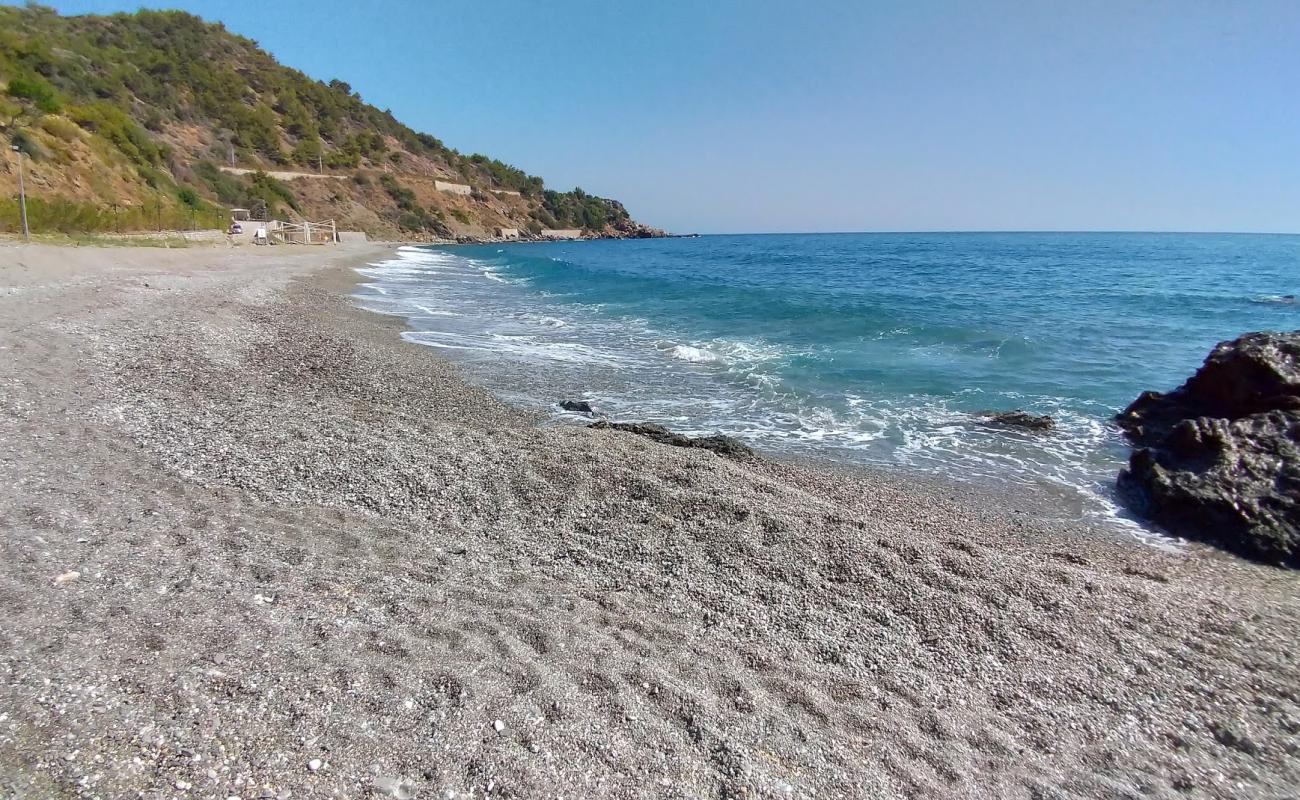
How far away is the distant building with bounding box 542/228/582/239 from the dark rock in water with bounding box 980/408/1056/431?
123609 millimetres

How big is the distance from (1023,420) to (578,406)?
6898 mm

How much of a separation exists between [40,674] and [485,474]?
380cm

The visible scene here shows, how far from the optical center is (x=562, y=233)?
136875mm

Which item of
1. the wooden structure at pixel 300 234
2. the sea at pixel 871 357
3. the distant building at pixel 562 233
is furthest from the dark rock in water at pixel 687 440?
the distant building at pixel 562 233

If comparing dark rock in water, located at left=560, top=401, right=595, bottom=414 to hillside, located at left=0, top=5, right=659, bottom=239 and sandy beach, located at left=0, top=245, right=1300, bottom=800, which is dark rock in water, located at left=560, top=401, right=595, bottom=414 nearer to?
sandy beach, located at left=0, top=245, right=1300, bottom=800

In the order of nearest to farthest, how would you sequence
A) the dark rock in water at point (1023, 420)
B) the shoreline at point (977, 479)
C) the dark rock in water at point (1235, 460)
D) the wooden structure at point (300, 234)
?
1. the dark rock in water at point (1235, 460)
2. the shoreline at point (977, 479)
3. the dark rock in water at point (1023, 420)
4. the wooden structure at point (300, 234)

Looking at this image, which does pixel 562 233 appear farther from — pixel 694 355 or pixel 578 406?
pixel 578 406

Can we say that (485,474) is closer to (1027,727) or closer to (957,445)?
(1027,727)

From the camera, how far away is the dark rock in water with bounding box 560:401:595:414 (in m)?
10.1

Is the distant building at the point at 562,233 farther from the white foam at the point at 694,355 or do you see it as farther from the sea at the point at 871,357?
the white foam at the point at 694,355

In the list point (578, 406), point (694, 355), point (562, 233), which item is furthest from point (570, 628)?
point (562, 233)

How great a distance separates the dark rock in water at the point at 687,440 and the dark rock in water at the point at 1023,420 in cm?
451

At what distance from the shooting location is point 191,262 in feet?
83.8

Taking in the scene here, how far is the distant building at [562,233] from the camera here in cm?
13000
